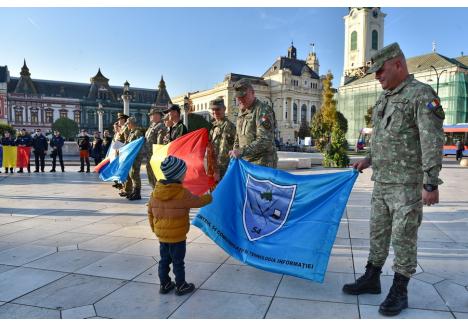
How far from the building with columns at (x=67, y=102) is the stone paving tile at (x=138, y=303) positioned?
263 ft

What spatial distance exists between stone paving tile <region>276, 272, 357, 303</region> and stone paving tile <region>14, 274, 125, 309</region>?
1.59 m

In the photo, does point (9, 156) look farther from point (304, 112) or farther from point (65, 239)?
point (304, 112)

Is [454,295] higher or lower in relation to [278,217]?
lower

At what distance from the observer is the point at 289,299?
10.3ft

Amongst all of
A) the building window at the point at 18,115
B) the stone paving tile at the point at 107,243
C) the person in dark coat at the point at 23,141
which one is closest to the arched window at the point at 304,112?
the building window at the point at 18,115

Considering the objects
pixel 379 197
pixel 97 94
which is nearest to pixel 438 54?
pixel 379 197

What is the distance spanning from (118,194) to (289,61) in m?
107

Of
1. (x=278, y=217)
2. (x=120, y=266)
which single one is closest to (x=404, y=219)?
(x=278, y=217)

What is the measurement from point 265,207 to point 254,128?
4.11 ft

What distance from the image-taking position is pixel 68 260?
4.16 meters

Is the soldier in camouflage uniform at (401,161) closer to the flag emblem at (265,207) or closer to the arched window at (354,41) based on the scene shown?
the flag emblem at (265,207)

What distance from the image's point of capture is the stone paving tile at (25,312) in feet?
9.19

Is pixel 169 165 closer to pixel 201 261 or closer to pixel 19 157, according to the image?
pixel 201 261

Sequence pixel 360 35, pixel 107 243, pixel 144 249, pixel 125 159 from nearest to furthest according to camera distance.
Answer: pixel 144 249, pixel 107 243, pixel 125 159, pixel 360 35
